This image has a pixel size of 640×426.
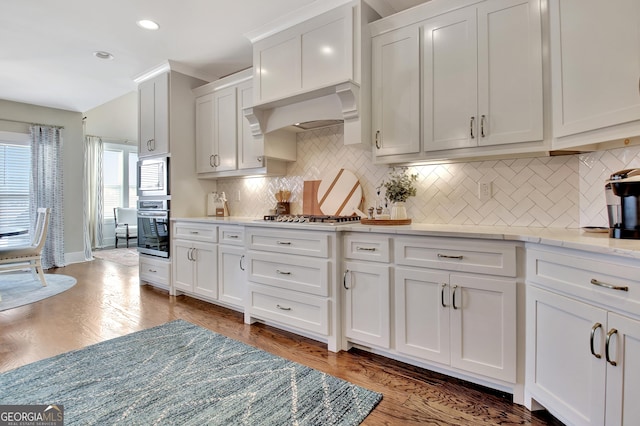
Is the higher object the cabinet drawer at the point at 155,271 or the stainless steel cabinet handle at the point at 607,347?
the stainless steel cabinet handle at the point at 607,347

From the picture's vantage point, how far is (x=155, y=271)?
4.11 metres

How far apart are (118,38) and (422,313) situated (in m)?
3.81

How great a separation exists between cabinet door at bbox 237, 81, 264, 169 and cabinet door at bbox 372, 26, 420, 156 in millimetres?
1429

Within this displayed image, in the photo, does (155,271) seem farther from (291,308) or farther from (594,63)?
(594,63)

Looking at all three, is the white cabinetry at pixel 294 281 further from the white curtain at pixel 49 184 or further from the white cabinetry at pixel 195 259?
the white curtain at pixel 49 184

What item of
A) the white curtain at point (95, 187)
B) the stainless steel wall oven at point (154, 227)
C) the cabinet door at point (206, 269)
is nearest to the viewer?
the cabinet door at point (206, 269)

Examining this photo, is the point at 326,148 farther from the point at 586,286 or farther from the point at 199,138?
the point at 586,286

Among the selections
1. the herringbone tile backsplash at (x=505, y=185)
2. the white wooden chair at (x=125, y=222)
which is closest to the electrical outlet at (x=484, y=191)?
the herringbone tile backsplash at (x=505, y=185)

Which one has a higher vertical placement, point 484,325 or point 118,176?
point 118,176

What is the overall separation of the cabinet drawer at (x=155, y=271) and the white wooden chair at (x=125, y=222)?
12.8 feet

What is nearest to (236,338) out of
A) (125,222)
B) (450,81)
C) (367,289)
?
(367,289)

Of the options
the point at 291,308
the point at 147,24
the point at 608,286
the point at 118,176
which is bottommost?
the point at 291,308

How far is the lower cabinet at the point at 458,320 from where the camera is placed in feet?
5.92

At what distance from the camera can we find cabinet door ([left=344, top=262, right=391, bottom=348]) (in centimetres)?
220
